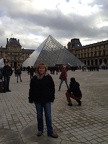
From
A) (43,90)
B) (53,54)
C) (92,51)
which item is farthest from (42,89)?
(92,51)

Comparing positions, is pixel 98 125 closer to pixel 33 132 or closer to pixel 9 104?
pixel 33 132

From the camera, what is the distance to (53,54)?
39875 mm

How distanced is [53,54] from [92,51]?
207ft

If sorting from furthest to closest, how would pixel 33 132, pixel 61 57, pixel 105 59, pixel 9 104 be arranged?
pixel 105 59, pixel 61 57, pixel 9 104, pixel 33 132

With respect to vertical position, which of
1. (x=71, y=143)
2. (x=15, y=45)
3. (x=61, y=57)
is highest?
(x=15, y=45)

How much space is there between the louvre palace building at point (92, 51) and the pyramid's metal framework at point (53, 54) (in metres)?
47.0

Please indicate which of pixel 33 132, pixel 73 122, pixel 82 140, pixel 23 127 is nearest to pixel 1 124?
pixel 23 127

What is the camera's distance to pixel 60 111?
6.28 meters

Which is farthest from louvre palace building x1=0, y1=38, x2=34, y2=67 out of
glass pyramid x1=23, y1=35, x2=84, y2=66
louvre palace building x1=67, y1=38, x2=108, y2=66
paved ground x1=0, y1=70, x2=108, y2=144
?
paved ground x1=0, y1=70, x2=108, y2=144

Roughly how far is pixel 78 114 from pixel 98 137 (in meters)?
1.78

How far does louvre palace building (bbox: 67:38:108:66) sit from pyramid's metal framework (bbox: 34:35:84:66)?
47.0m

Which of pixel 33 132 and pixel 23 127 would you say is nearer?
pixel 33 132

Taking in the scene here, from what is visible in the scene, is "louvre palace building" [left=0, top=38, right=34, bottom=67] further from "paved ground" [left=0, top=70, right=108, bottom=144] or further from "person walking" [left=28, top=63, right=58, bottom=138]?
"person walking" [left=28, top=63, right=58, bottom=138]

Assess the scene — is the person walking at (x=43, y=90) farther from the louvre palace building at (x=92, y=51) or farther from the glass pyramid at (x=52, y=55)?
the louvre palace building at (x=92, y=51)
